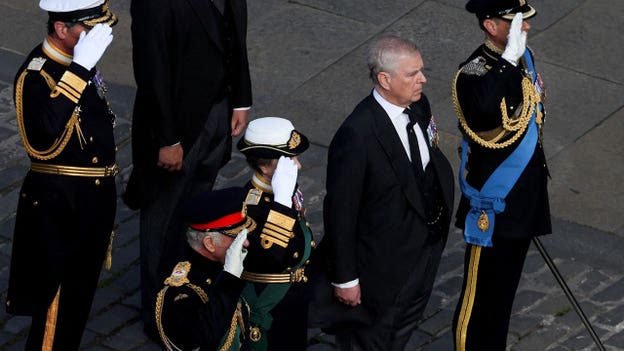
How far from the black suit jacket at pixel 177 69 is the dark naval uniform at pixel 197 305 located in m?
1.70

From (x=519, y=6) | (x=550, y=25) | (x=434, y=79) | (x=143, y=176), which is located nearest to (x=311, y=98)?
(x=434, y=79)

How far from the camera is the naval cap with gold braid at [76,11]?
6938 mm

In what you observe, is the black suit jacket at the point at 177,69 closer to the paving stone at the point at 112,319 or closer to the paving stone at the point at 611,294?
the paving stone at the point at 112,319

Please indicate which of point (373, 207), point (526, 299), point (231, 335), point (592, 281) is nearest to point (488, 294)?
point (373, 207)

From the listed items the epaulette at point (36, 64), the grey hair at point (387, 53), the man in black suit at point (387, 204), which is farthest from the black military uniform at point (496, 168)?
the epaulette at point (36, 64)

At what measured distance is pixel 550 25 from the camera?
1129 centimetres

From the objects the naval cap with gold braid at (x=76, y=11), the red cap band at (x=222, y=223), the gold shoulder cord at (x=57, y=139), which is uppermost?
the naval cap with gold braid at (x=76, y=11)

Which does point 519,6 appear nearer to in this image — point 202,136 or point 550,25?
point 202,136

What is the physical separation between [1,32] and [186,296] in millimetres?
6060

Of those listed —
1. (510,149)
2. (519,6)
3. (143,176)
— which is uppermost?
(519,6)

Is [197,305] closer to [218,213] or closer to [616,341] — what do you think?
[218,213]

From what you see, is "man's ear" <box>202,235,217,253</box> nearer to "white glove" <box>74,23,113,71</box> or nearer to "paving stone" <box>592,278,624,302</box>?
"white glove" <box>74,23,113,71</box>

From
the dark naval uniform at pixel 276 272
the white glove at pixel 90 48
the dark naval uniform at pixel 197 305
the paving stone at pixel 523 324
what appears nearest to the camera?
the dark naval uniform at pixel 197 305

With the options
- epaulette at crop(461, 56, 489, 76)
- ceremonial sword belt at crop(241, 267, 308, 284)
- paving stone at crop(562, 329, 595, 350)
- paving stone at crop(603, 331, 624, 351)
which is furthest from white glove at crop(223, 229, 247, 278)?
paving stone at crop(603, 331, 624, 351)
